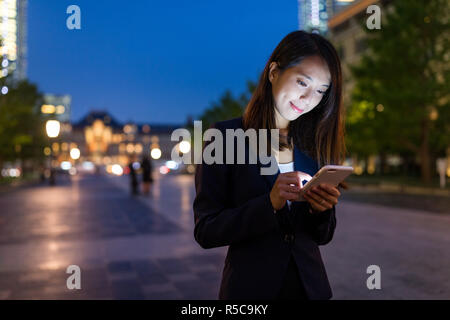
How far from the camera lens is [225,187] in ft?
5.61

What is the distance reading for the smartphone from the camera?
140 cm

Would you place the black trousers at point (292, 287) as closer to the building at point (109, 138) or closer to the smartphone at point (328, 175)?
the smartphone at point (328, 175)

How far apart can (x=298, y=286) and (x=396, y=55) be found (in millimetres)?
23845

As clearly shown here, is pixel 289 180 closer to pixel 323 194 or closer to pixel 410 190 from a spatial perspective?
pixel 323 194

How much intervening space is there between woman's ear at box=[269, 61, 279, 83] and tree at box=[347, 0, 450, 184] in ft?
71.9

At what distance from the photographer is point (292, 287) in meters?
1.70

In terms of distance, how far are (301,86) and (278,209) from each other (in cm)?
52

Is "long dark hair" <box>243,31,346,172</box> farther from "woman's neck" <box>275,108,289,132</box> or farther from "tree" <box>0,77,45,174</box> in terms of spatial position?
"tree" <box>0,77,45,174</box>

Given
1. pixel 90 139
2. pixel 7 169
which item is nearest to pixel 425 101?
pixel 7 169

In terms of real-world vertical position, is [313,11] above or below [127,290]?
above

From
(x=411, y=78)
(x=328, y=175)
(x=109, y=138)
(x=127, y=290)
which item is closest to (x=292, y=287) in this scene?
(x=328, y=175)

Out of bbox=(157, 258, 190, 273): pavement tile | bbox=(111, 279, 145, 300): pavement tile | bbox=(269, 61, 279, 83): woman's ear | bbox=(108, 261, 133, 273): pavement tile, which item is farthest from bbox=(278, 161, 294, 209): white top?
bbox=(108, 261, 133, 273): pavement tile

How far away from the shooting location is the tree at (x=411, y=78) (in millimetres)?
22047
